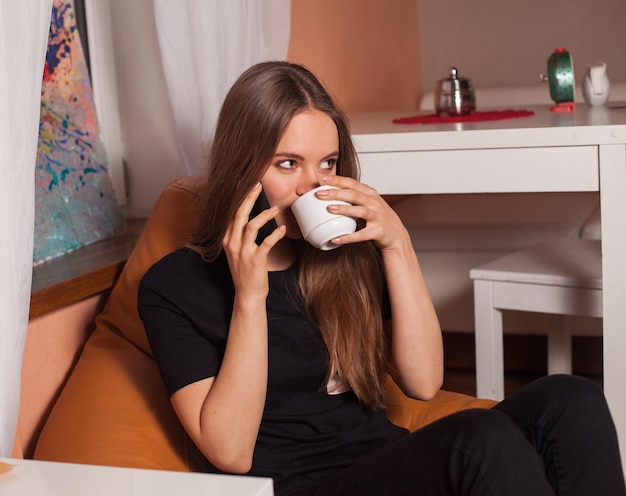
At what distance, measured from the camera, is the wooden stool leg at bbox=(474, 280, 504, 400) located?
2.23m

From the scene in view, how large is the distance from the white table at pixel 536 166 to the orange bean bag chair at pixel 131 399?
16.1 inches

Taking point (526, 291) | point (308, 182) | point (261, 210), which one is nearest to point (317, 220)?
point (308, 182)

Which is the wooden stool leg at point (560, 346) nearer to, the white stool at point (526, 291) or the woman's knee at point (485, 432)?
the white stool at point (526, 291)

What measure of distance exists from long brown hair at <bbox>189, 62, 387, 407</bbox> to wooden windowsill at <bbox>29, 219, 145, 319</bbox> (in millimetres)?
286

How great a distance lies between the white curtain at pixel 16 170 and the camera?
1.03m

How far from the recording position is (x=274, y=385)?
4.48 ft

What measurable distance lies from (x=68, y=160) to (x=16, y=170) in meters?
0.91

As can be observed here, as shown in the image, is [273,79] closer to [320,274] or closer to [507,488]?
[320,274]

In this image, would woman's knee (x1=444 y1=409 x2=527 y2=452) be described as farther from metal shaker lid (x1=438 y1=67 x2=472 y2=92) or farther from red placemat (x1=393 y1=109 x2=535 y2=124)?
metal shaker lid (x1=438 y1=67 x2=472 y2=92)

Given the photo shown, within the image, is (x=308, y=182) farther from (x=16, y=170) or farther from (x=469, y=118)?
(x=469, y=118)

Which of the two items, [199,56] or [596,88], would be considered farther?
[596,88]

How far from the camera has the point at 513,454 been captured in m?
1.14

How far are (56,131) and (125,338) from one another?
0.54 meters

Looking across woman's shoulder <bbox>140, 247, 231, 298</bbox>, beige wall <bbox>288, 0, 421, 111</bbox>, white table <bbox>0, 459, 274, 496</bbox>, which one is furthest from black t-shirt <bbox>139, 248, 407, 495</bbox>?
beige wall <bbox>288, 0, 421, 111</bbox>
